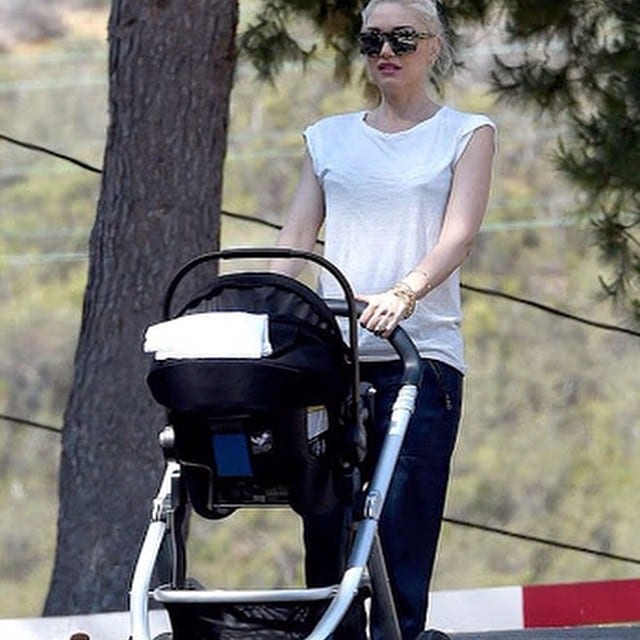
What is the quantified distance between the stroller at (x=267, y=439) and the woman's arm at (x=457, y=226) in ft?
0.28

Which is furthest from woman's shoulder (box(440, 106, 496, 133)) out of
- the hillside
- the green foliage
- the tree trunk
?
the hillside

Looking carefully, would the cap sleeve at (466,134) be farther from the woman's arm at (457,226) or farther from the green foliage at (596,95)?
the green foliage at (596,95)

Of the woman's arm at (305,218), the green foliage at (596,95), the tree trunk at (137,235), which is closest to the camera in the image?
the woman's arm at (305,218)

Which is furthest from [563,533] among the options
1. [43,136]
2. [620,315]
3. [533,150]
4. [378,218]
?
[378,218]

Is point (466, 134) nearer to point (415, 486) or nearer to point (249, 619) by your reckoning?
point (415, 486)

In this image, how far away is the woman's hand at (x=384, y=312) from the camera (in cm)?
476

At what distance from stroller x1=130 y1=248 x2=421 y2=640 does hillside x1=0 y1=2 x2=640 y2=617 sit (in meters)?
17.8

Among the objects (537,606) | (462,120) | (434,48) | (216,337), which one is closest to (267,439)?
(216,337)

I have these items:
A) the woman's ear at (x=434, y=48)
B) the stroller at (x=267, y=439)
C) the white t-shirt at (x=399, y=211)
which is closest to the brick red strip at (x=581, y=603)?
the white t-shirt at (x=399, y=211)

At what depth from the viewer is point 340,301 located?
16.1 feet

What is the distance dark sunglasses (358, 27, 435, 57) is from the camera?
508 cm

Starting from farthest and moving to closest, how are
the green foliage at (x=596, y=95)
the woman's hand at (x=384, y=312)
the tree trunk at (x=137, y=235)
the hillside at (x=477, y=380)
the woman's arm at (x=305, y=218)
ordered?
1. the hillside at (x=477, y=380)
2. the green foliage at (x=596, y=95)
3. the tree trunk at (x=137, y=235)
4. the woman's arm at (x=305, y=218)
5. the woman's hand at (x=384, y=312)

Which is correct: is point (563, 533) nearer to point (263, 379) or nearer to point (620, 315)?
point (620, 315)

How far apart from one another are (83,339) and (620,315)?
83.8 inches
